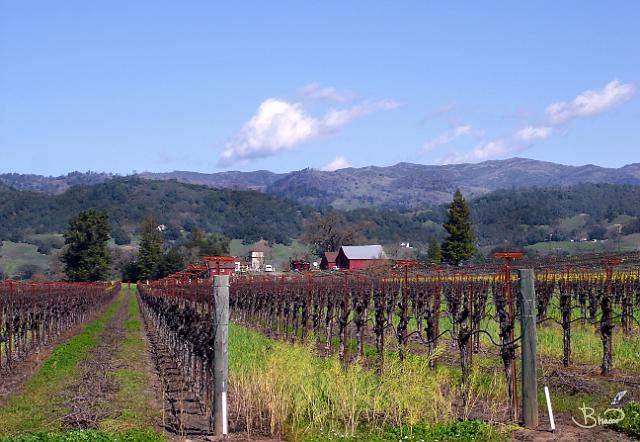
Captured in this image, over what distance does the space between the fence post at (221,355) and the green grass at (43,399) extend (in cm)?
214

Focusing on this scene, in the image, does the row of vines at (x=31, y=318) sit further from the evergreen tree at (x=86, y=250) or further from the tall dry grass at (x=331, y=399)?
the evergreen tree at (x=86, y=250)

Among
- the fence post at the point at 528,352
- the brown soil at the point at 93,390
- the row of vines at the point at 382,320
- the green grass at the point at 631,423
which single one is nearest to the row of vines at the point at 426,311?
the row of vines at the point at 382,320

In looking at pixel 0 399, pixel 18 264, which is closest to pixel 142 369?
pixel 0 399

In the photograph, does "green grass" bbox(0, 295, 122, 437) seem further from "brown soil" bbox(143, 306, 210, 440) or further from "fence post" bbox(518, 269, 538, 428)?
"fence post" bbox(518, 269, 538, 428)

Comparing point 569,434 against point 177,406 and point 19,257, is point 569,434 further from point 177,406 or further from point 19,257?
point 19,257

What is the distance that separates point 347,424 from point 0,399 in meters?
7.33

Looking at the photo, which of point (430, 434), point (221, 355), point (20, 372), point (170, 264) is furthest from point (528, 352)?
point (170, 264)

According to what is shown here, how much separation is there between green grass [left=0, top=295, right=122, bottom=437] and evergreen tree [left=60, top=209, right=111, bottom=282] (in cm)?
6648

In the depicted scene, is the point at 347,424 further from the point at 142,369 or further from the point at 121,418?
the point at 142,369

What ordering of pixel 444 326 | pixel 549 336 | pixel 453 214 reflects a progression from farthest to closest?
pixel 453 214
pixel 444 326
pixel 549 336

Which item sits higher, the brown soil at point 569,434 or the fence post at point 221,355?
the fence post at point 221,355

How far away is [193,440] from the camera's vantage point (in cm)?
999

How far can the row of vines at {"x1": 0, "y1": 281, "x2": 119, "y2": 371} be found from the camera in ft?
71.8

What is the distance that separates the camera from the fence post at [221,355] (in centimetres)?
1005
